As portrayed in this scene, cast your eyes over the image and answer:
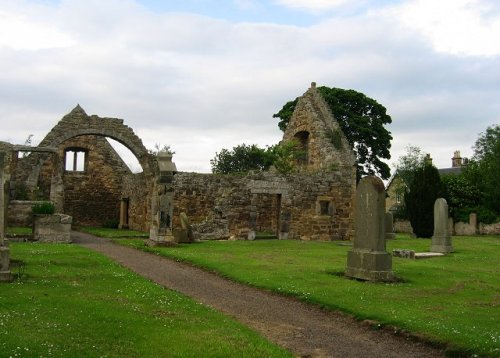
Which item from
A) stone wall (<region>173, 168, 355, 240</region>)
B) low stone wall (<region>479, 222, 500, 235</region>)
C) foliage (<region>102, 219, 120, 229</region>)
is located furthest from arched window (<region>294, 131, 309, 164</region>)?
low stone wall (<region>479, 222, 500, 235</region>)

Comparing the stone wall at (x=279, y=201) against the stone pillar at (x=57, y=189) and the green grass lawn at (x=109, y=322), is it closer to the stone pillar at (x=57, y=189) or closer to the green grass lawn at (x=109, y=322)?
the stone pillar at (x=57, y=189)

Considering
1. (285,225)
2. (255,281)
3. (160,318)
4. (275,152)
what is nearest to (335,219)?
(285,225)

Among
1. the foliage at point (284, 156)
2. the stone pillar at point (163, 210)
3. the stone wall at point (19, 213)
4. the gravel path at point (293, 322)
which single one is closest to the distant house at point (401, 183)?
the foliage at point (284, 156)

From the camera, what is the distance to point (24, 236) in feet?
62.1

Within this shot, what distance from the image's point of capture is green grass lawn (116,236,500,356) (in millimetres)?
7641

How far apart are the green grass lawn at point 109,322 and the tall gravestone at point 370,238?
4.50m

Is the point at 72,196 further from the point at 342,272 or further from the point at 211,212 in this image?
the point at 342,272

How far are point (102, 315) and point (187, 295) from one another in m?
2.62

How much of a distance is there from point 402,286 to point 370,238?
4.74 feet

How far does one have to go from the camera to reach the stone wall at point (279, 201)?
24.3 m

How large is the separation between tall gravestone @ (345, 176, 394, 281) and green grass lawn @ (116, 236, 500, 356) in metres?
0.40

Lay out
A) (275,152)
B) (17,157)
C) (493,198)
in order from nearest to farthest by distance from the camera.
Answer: (17,157)
(275,152)
(493,198)

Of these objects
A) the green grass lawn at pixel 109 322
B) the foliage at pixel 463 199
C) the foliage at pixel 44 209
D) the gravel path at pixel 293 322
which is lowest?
the gravel path at pixel 293 322

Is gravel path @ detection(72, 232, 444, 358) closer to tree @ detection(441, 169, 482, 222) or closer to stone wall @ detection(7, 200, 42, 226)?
stone wall @ detection(7, 200, 42, 226)
